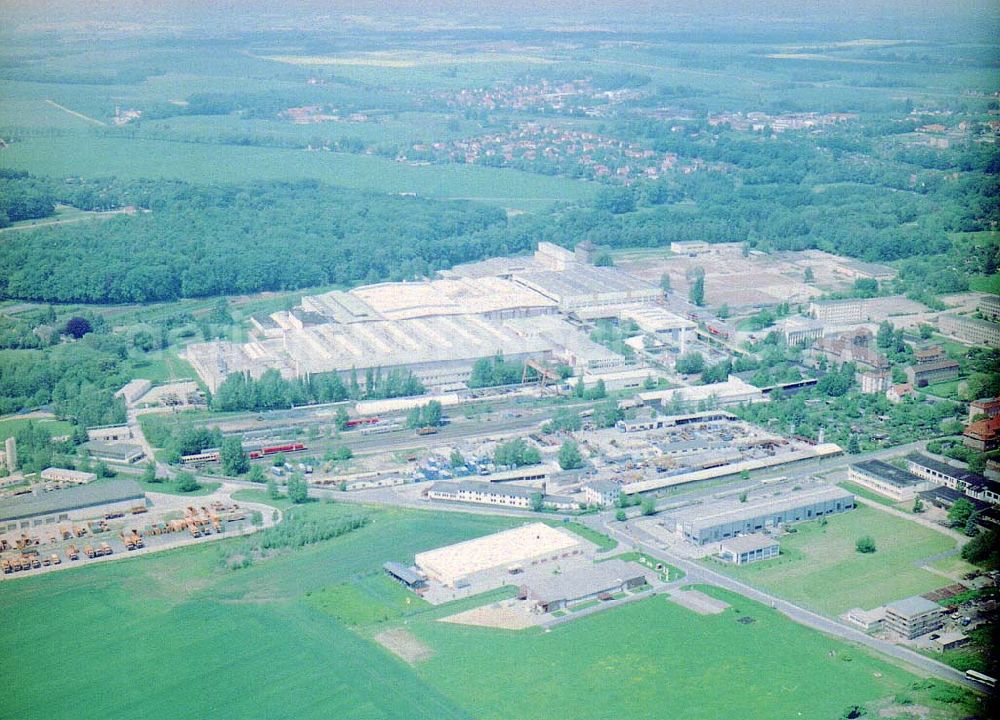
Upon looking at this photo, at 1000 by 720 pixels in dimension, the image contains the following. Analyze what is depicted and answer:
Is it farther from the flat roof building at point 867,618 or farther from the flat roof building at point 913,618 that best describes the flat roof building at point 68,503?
the flat roof building at point 913,618

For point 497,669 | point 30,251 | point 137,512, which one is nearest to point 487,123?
point 30,251

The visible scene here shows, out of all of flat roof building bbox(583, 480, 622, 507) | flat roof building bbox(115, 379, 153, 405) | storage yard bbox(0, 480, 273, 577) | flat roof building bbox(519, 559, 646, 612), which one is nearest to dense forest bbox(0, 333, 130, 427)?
flat roof building bbox(115, 379, 153, 405)

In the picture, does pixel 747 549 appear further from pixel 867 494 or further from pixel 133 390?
pixel 133 390

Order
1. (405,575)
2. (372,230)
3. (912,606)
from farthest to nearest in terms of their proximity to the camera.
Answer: (372,230) < (405,575) < (912,606)

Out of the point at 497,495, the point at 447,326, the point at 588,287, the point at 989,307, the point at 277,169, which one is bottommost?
the point at 497,495

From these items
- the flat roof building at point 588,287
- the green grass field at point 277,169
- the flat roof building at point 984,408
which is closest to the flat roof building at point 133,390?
the flat roof building at point 588,287

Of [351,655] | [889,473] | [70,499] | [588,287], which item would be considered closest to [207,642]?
[351,655]

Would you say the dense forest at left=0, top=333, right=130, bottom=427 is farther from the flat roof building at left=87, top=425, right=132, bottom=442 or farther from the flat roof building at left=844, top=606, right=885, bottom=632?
the flat roof building at left=844, top=606, right=885, bottom=632
